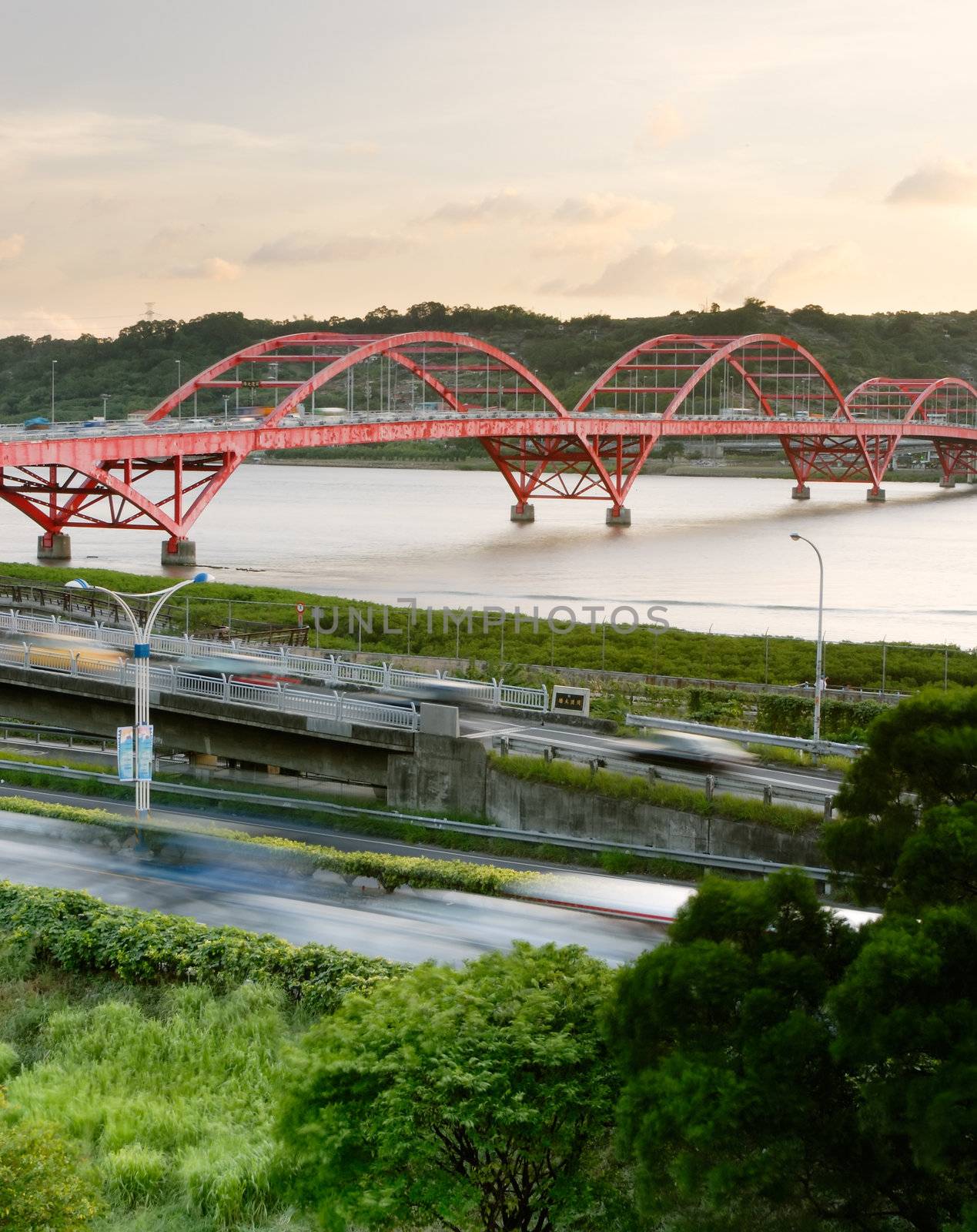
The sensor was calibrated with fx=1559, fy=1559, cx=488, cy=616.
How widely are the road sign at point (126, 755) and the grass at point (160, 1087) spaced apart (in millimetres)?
7930

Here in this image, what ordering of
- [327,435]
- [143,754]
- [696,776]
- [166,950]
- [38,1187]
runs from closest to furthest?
[38,1187]
[166,950]
[696,776]
[143,754]
[327,435]

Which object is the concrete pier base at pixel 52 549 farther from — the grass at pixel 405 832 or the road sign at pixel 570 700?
the road sign at pixel 570 700

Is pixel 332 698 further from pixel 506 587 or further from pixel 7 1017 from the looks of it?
pixel 506 587

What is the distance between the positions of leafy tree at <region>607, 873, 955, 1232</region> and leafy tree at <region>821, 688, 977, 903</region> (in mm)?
944

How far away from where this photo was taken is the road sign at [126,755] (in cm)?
2628

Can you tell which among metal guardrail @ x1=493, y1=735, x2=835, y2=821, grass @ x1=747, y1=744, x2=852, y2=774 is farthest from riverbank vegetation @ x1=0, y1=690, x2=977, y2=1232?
grass @ x1=747, y1=744, x2=852, y2=774

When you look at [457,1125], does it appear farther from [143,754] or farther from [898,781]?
[143,754]

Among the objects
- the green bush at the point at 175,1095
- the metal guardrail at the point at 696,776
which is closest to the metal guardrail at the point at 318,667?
the metal guardrail at the point at 696,776

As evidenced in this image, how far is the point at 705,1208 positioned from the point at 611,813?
43.8 ft

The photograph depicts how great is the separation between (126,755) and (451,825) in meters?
5.66

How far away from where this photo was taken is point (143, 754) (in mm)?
26234

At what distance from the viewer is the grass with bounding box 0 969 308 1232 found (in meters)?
13.3

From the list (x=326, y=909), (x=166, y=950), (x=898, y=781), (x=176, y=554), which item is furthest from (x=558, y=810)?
(x=176, y=554)

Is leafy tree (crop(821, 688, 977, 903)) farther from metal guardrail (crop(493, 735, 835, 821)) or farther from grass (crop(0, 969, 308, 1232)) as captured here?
metal guardrail (crop(493, 735, 835, 821))
